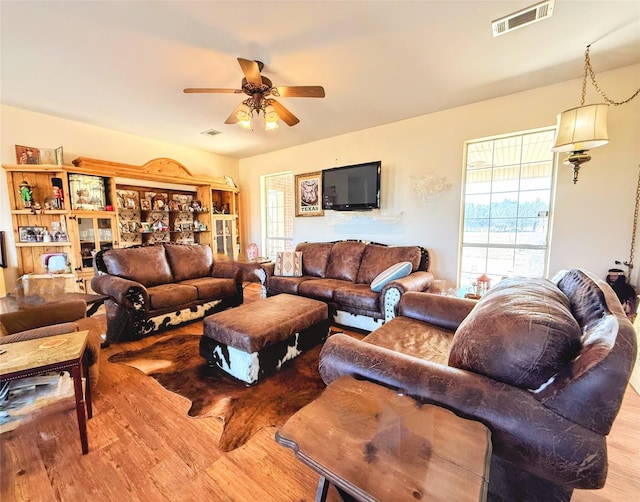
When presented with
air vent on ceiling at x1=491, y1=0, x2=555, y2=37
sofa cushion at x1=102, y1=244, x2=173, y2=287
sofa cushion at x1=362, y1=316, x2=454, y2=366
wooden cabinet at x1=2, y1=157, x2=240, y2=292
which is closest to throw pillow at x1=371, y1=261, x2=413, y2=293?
sofa cushion at x1=362, y1=316, x2=454, y2=366

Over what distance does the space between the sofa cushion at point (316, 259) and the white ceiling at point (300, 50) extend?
1820mm

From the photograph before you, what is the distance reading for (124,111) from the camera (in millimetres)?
3225

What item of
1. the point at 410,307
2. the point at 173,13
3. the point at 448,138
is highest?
the point at 173,13

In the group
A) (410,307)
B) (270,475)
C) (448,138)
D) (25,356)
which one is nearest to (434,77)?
(448,138)

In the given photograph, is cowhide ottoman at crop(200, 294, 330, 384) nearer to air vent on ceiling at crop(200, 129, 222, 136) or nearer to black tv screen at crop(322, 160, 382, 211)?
black tv screen at crop(322, 160, 382, 211)

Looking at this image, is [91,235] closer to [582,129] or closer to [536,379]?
[536,379]

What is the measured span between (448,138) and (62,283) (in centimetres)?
464

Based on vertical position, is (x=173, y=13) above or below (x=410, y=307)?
above

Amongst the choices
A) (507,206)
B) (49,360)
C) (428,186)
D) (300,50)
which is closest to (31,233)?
(49,360)

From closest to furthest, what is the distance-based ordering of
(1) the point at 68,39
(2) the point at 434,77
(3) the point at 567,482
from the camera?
(3) the point at 567,482 → (1) the point at 68,39 → (2) the point at 434,77

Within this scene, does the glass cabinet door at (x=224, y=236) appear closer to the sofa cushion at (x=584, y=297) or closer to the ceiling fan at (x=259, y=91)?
the ceiling fan at (x=259, y=91)

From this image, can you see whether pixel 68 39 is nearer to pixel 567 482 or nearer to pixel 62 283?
pixel 62 283

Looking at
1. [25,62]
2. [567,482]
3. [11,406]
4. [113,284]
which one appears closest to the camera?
[567,482]

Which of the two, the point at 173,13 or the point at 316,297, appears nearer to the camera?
the point at 173,13
